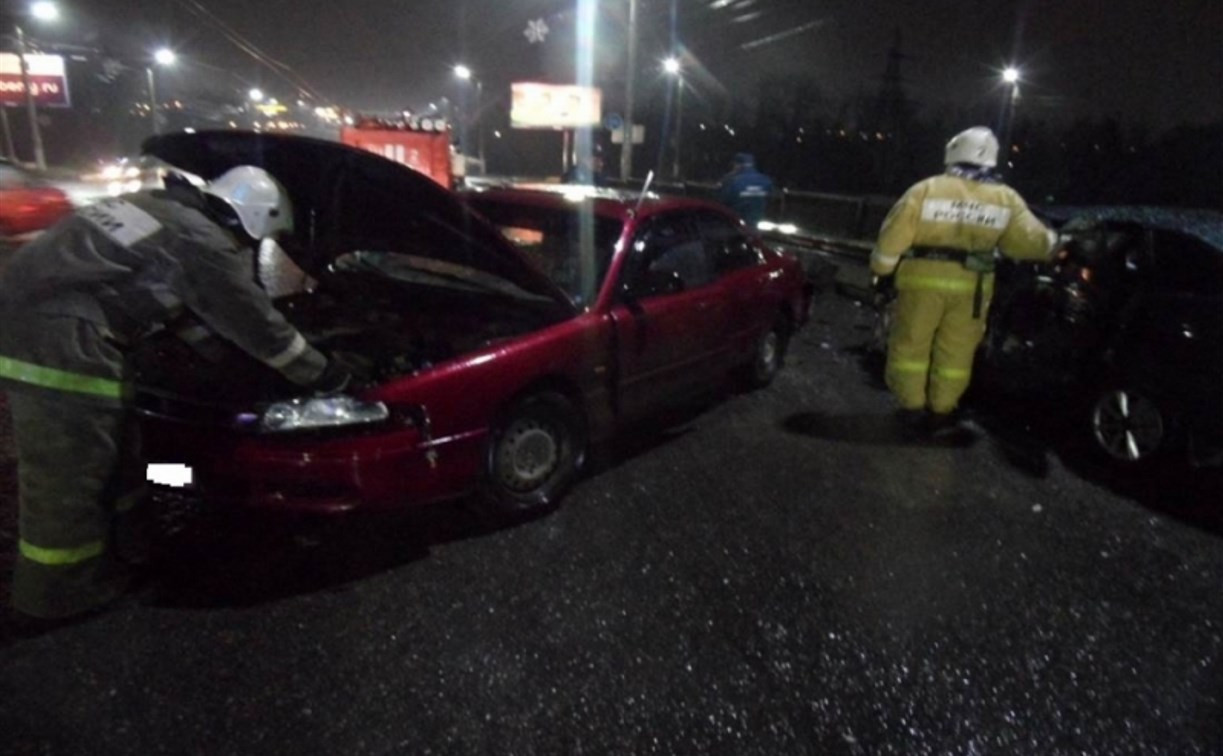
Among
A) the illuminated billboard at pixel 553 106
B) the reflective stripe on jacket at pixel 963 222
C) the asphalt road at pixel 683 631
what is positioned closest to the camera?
the asphalt road at pixel 683 631

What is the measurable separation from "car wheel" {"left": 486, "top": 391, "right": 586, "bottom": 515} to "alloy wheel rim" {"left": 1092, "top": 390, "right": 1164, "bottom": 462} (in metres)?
3.19

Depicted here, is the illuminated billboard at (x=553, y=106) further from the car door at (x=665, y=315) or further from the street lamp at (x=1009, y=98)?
the car door at (x=665, y=315)

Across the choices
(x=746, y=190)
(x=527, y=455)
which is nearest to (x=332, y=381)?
(x=527, y=455)

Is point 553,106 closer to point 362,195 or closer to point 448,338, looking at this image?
point 362,195

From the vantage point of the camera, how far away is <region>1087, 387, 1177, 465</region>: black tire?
181 inches

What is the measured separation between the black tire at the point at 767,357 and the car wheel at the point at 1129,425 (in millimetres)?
2134

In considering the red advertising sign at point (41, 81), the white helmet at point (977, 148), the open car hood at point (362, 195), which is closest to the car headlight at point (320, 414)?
the open car hood at point (362, 195)

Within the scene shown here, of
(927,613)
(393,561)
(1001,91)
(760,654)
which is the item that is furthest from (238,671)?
(1001,91)

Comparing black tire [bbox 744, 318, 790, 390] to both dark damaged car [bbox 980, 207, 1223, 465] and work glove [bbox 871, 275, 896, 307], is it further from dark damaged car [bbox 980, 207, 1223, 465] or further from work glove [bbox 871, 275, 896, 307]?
dark damaged car [bbox 980, 207, 1223, 465]

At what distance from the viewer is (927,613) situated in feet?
11.0

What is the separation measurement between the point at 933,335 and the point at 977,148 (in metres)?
1.13

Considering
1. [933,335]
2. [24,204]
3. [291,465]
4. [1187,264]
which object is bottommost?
[291,465]

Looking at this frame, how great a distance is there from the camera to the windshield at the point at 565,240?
436 centimetres

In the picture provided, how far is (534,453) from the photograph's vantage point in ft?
13.1
